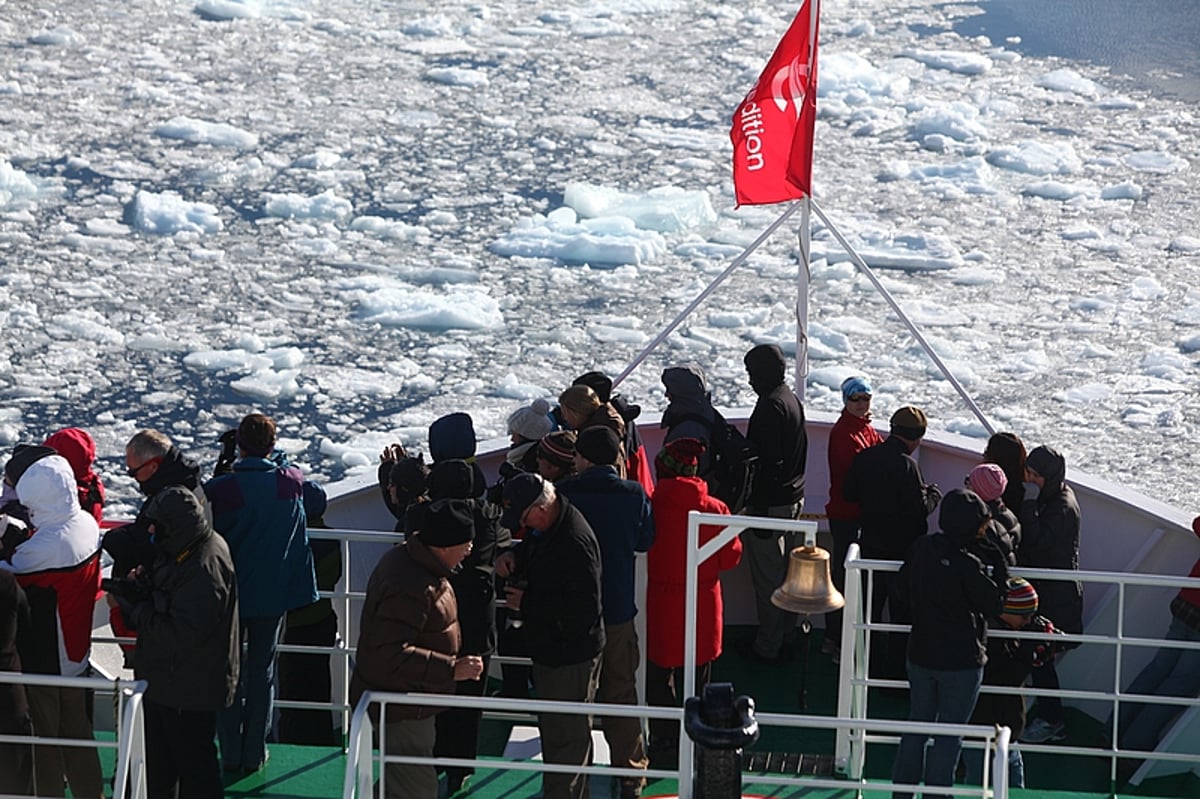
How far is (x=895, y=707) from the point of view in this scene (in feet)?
17.4

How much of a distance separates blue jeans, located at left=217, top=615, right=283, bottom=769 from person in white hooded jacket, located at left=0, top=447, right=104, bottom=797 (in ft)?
1.24

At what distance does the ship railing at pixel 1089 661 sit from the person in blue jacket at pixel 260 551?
4.60 feet

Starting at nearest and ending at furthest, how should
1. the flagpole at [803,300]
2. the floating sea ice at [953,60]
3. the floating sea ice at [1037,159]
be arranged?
the flagpole at [803,300] → the floating sea ice at [1037,159] → the floating sea ice at [953,60]

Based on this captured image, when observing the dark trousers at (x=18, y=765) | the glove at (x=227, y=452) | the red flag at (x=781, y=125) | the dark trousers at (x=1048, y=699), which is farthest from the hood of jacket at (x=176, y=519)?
the red flag at (x=781, y=125)

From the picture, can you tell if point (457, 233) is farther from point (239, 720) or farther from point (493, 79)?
point (239, 720)

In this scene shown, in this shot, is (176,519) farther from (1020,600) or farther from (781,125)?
(781,125)

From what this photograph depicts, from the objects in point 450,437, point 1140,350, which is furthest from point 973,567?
point 1140,350

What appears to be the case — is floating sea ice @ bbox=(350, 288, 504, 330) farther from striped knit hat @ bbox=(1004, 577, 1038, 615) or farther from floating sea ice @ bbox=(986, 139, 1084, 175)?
striped knit hat @ bbox=(1004, 577, 1038, 615)

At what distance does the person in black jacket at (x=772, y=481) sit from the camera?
518cm

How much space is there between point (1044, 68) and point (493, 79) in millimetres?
7963

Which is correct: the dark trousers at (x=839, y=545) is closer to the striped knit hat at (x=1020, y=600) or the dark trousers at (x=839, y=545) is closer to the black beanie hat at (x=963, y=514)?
the striped knit hat at (x=1020, y=600)

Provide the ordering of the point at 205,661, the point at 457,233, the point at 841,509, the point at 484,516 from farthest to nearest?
1. the point at 457,233
2. the point at 841,509
3. the point at 484,516
4. the point at 205,661

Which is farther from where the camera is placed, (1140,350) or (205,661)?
(1140,350)

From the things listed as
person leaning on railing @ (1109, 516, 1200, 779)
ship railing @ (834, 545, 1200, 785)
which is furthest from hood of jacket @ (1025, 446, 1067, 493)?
person leaning on railing @ (1109, 516, 1200, 779)
